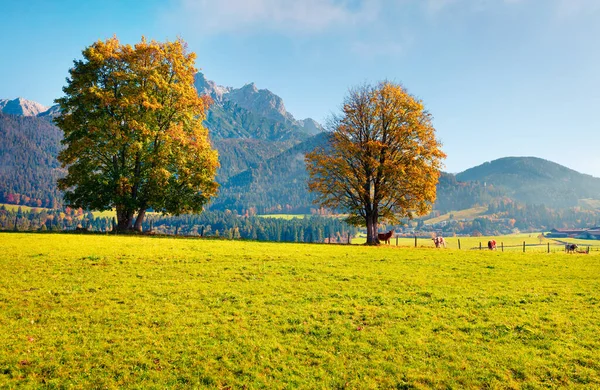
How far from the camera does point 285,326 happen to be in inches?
595

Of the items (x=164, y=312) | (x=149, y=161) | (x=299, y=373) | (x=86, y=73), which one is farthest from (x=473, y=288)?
(x=86, y=73)

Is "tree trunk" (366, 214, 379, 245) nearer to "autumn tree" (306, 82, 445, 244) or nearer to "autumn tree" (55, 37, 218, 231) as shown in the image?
"autumn tree" (306, 82, 445, 244)

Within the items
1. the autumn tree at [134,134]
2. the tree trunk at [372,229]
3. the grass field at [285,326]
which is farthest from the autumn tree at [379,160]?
the grass field at [285,326]

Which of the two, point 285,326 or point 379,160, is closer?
point 285,326

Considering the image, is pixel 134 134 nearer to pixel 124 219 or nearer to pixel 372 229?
pixel 124 219

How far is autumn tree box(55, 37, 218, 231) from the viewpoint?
151ft

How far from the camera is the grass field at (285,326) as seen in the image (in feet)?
37.4

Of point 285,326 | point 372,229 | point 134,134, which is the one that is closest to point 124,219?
point 134,134

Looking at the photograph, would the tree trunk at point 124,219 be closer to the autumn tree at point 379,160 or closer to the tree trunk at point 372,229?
the autumn tree at point 379,160

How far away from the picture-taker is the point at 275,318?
15992 mm

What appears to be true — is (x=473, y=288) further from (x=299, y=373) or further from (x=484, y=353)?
(x=299, y=373)

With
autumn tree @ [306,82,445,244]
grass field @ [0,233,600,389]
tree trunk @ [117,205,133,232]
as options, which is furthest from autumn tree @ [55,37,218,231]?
grass field @ [0,233,600,389]

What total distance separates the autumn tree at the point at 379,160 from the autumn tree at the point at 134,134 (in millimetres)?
17182

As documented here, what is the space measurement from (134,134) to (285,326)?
39.9m
